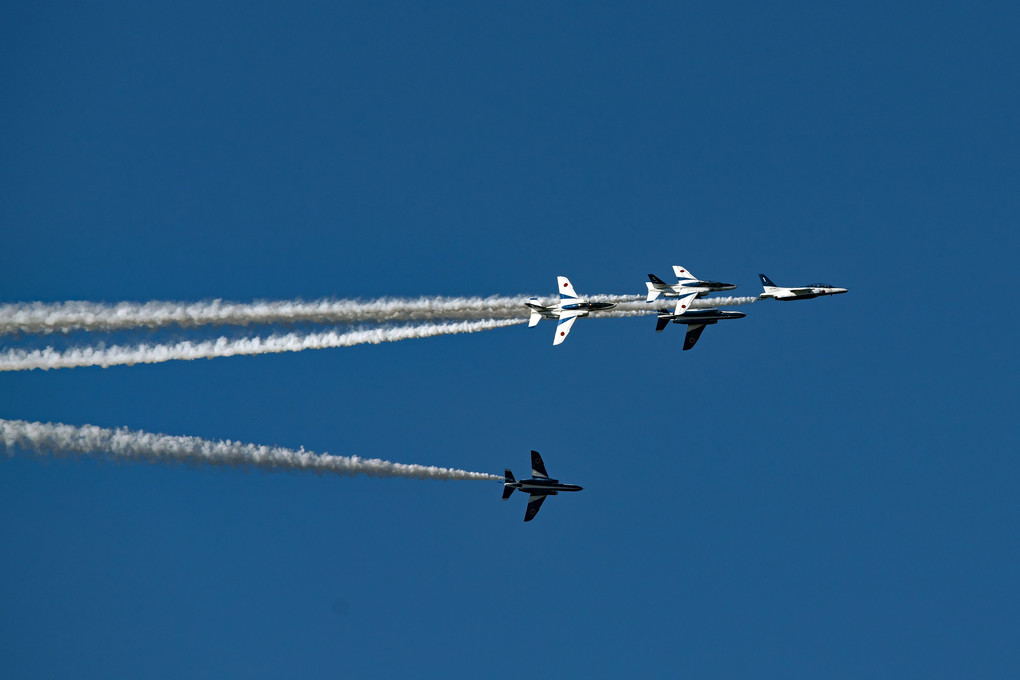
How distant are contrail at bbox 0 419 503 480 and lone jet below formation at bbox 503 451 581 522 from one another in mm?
10569

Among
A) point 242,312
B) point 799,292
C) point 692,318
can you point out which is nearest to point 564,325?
point 692,318

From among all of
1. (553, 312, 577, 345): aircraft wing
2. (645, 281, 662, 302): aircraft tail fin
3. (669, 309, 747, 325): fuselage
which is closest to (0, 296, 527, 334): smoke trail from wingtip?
(553, 312, 577, 345): aircraft wing

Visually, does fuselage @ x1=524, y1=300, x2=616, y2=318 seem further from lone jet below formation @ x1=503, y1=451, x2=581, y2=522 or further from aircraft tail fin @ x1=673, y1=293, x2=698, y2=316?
lone jet below formation @ x1=503, y1=451, x2=581, y2=522

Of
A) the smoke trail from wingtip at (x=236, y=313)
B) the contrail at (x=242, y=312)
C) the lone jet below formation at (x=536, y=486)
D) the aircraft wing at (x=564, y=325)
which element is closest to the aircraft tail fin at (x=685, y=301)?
the contrail at (x=242, y=312)

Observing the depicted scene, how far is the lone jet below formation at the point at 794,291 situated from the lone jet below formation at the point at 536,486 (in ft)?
54.2

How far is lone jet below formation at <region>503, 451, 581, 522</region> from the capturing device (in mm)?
66688

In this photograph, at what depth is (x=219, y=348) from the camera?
49281 mm

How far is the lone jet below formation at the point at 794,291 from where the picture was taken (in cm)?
6166

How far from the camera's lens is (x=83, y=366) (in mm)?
44469

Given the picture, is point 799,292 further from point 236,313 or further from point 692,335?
point 236,313

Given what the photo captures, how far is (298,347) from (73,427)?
11362mm

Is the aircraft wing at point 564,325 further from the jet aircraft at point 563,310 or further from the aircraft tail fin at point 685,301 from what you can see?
the aircraft tail fin at point 685,301

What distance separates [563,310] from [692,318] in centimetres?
753

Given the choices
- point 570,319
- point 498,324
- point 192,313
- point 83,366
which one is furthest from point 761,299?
point 83,366
